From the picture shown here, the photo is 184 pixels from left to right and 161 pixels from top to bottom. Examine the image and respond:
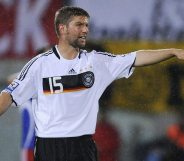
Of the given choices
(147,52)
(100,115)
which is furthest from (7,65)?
(147,52)

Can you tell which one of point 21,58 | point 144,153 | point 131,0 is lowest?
point 144,153

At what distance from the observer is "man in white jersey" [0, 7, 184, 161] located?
9.33 ft

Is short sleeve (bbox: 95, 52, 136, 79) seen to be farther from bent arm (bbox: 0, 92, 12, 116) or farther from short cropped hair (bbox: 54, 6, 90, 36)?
bent arm (bbox: 0, 92, 12, 116)

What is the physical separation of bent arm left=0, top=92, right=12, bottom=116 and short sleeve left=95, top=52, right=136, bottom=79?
452mm

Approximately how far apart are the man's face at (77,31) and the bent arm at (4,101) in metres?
0.37

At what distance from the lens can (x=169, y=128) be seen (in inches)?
148

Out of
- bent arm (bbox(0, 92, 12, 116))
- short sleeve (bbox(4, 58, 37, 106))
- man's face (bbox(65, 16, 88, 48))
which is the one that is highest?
man's face (bbox(65, 16, 88, 48))

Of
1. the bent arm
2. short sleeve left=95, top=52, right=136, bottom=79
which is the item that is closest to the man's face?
short sleeve left=95, top=52, right=136, bottom=79

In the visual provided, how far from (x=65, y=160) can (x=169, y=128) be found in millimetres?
1077

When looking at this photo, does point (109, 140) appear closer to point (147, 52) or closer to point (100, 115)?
point (100, 115)

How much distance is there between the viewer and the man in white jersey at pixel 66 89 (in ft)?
9.33

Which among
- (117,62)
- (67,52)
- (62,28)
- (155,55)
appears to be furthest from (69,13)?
(155,55)

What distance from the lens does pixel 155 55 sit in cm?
284

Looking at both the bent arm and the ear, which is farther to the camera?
the ear
